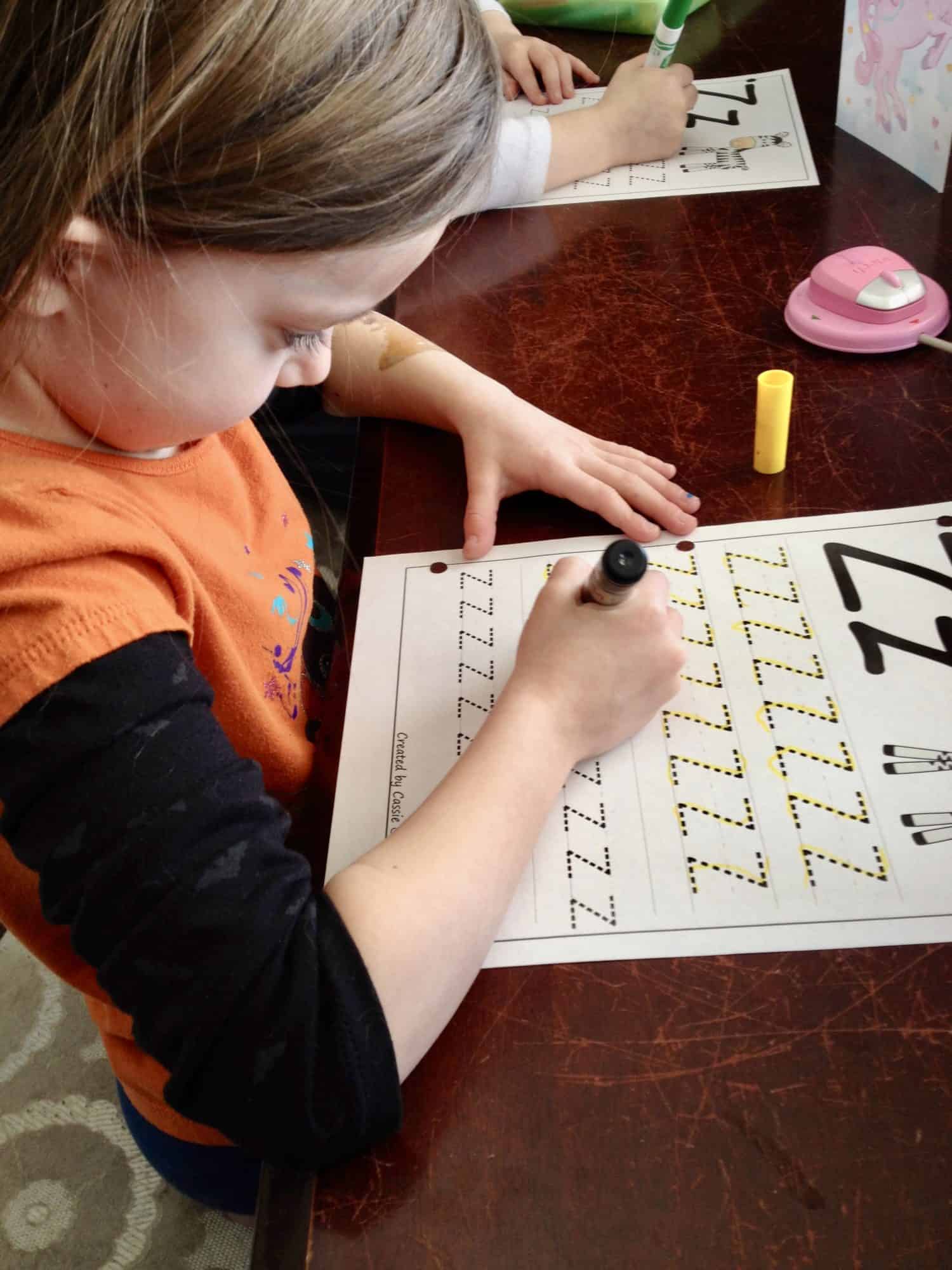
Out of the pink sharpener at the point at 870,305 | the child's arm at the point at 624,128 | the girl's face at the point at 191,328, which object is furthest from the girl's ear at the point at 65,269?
the child's arm at the point at 624,128

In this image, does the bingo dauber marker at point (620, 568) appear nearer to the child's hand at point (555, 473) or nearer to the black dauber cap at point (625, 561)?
the black dauber cap at point (625, 561)

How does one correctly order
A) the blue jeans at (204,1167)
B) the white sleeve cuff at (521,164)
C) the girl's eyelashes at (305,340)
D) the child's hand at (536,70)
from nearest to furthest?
the girl's eyelashes at (305,340)
the blue jeans at (204,1167)
the white sleeve cuff at (521,164)
the child's hand at (536,70)

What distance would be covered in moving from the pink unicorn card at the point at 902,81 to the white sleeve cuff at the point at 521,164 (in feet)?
0.93

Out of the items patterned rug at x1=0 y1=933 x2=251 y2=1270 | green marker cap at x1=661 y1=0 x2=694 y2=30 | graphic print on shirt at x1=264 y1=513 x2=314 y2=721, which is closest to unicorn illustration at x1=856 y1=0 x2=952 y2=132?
green marker cap at x1=661 y1=0 x2=694 y2=30

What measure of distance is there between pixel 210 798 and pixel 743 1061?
25 centimetres

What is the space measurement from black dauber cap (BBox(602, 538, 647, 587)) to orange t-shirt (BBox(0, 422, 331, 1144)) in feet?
0.71

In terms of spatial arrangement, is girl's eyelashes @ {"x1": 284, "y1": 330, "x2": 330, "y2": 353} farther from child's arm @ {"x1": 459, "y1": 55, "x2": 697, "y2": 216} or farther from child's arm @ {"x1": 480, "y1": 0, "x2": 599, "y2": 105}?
child's arm @ {"x1": 480, "y1": 0, "x2": 599, "y2": 105}

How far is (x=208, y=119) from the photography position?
0.42m

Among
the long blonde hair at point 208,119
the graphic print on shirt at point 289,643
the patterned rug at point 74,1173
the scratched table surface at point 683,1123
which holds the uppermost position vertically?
the long blonde hair at point 208,119

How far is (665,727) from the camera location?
1.93ft

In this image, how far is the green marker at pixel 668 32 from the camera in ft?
3.20

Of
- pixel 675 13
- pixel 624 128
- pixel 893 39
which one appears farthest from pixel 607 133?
pixel 893 39

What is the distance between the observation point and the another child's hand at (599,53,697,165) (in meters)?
1.01

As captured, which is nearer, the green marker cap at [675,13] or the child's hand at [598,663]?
the child's hand at [598,663]
